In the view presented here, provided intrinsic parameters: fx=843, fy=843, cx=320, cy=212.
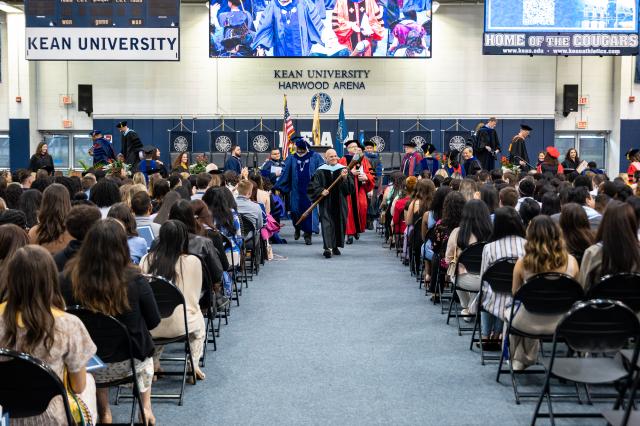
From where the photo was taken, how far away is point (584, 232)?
245 inches

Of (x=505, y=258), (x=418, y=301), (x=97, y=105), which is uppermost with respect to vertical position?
(x=97, y=105)

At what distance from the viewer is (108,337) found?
14.3 feet

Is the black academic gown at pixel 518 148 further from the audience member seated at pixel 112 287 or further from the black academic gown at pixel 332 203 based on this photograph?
the audience member seated at pixel 112 287

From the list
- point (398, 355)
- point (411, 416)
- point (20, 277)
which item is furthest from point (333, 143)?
point (20, 277)

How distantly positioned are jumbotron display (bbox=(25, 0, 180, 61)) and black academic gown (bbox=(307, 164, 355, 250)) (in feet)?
23.4

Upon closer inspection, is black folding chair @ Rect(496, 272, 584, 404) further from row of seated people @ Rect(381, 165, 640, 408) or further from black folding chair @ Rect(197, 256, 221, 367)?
black folding chair @ Rect(197, 256, 221, 367)

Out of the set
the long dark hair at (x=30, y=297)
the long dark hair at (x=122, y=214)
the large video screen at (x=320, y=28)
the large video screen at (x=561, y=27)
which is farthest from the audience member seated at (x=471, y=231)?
the large video screen at (x=320, y=28)

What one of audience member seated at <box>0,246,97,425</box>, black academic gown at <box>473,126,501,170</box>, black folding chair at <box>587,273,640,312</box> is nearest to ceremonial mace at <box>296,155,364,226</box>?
black academic gown at <box>473,126,501,170</box>

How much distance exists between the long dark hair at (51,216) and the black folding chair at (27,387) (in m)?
2.64

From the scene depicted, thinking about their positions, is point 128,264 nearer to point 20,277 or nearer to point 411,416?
point 20,277

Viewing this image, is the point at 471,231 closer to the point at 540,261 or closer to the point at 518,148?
the point at 540,261

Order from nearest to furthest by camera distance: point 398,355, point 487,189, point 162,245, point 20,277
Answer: point 20,277, point 162,245, point 398,355, point 487,189

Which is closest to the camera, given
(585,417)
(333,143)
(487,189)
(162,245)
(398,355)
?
(585,417)

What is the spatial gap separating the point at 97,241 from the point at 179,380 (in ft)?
6.84
